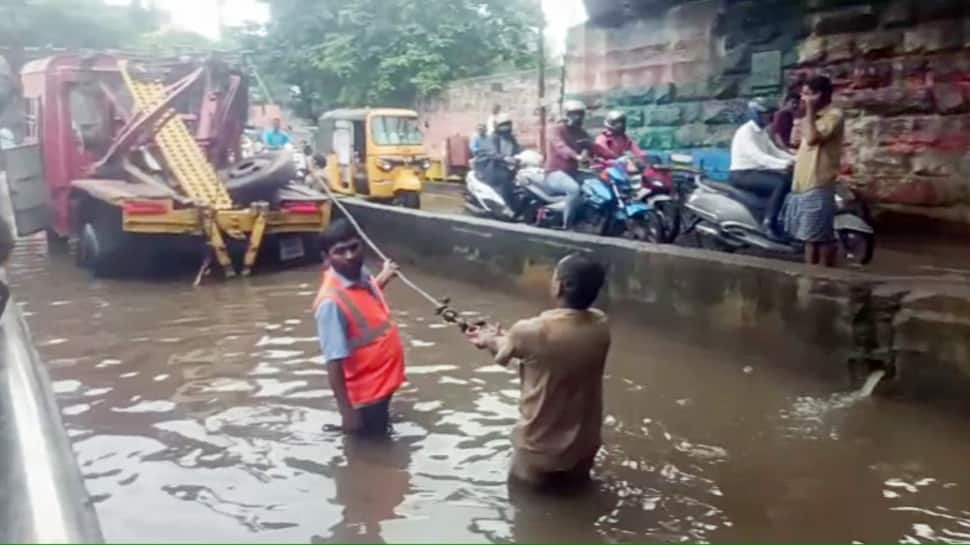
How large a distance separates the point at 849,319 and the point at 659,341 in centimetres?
183

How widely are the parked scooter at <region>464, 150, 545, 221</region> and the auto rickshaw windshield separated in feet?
14.9

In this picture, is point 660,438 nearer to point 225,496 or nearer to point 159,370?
point 225,496

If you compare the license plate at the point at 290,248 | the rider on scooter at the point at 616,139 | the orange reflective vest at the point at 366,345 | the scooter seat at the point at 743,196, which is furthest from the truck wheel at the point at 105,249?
the orange reflective vest at the point at 366,345

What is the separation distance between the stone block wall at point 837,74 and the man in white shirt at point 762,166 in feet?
6.26

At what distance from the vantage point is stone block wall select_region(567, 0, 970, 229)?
33.3ft

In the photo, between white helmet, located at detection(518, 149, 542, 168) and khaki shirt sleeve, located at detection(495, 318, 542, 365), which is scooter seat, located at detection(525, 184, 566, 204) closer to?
white helmet, located at detection(518, 149, 542, 168)

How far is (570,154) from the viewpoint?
11289mm

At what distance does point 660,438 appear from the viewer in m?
6.00

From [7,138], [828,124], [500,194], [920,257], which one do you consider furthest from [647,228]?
[7,138]

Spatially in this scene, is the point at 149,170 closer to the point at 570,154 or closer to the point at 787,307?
the point at 570,154

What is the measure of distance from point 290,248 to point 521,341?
8.39m

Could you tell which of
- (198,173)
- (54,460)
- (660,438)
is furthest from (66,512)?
(198,173)

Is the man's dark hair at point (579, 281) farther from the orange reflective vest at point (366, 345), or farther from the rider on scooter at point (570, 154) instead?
the rider on scooter at point (570, 154)

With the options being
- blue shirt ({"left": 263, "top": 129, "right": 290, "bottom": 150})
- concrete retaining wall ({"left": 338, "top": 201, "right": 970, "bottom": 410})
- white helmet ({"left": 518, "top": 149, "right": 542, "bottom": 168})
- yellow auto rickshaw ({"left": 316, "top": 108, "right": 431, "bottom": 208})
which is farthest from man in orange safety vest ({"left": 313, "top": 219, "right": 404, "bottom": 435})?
blue shirt ({"left": 263, "top": 129, "right": 290, "bottom": 150})
